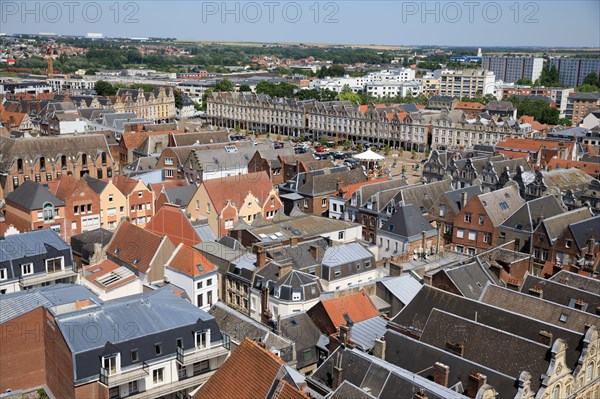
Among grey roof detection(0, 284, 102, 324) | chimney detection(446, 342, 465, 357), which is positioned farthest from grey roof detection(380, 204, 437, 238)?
grey roof detection(0, 284, 102, 324)

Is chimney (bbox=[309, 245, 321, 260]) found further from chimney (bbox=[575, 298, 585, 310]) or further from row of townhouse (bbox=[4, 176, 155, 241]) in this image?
row of townhouse (bbox=[4, 176, 155, 241])

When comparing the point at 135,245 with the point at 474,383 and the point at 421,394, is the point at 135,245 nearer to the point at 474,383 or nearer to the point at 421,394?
the point at 421,394

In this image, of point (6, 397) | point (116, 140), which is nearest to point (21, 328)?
point (6, 397)

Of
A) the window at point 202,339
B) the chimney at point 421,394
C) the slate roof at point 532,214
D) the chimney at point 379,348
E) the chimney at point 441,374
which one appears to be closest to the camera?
the chimney at point 421,394

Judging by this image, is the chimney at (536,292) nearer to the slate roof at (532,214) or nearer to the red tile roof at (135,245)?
the slate roof at (532,214)

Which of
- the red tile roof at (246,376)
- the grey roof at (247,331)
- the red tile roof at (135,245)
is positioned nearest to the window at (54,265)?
the red tile roof at (135,245)

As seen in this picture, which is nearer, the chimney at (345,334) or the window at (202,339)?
the window at (202,339)

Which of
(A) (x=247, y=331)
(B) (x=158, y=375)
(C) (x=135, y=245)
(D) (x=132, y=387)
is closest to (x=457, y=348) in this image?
(A) (x=247, y=331)

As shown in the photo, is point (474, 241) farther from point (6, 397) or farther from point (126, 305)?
point (6, 397)
